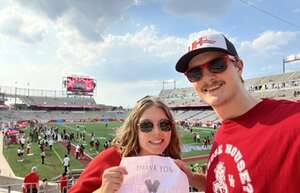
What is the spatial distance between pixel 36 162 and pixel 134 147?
23.1 metres

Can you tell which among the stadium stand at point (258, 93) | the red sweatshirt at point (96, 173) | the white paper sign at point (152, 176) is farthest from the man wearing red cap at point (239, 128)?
the stadium stand at point (258, 93)

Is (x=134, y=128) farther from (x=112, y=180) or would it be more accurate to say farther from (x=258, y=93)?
(x=258, y=93)

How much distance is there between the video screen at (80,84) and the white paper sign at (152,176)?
9755 cm

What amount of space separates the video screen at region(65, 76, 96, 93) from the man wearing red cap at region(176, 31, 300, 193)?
9756cm

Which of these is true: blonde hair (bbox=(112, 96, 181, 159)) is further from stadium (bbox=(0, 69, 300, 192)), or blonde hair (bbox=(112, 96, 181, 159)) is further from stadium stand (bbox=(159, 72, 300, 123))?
stadium stand (bbox=(159, 72, 300, 123))

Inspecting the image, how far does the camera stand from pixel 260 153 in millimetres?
1874

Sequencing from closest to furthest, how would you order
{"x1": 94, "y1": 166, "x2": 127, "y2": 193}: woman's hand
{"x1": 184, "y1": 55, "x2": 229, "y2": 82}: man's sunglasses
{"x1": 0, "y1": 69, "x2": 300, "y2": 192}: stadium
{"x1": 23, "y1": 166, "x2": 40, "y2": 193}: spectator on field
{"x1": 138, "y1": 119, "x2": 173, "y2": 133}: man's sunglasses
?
{"x1": 94, "y1": 166, "x2": 127, "y2": 193}: woman's hand, {"x1": 184, "y1": 55, "x2": 229, "y2": 82}: man's sunglasses, {"x1": 138, "y1": 119, "x2": 173, "y2": 133}: man's sunglasses, {"x1": 23, "y1": 166, "x2": 40, "y2": 193}: spectator on field, {"x1": 0, "y1": 69, "x2": 300, "y2": 192}: stadium

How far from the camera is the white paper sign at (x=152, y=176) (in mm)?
2115

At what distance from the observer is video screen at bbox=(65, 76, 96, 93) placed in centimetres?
9731

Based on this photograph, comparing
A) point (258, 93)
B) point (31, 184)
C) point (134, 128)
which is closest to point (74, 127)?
point (258, 93)

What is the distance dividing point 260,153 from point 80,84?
326ft

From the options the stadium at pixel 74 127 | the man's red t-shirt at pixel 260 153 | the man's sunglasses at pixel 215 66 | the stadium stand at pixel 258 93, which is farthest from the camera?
the stadium stand at pixel 258 93

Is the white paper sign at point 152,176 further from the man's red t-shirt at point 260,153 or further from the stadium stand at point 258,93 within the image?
the stadium stand at point 258,93

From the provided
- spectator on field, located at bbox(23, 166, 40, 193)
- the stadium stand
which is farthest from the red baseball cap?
the stadium stand
